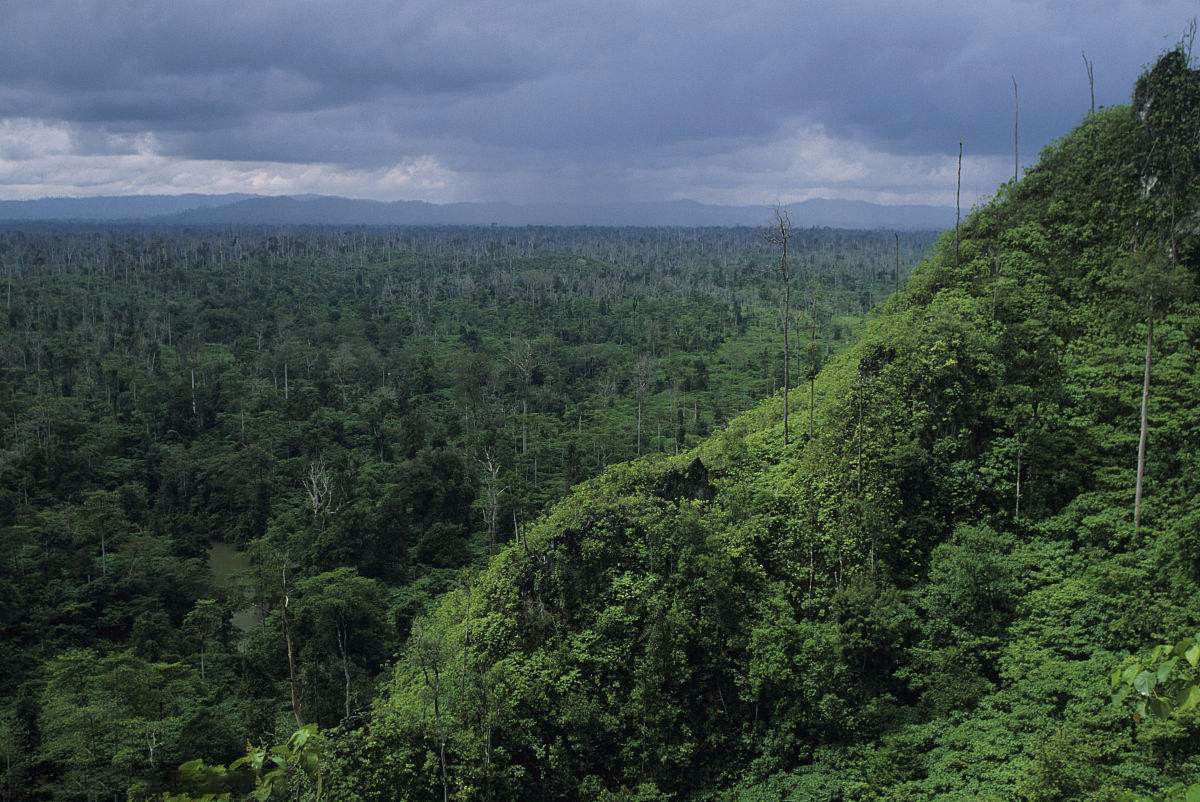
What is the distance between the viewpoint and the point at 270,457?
54.4 meters

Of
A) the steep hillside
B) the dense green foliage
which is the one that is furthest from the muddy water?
the steep hillside

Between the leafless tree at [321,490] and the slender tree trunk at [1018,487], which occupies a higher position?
the slender tree trunk at [1018,487]

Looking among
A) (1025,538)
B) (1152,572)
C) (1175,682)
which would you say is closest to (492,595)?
(1025,538)

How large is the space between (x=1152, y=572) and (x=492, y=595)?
15.6 metres

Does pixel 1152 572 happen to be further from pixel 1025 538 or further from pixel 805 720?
pixel 805 720

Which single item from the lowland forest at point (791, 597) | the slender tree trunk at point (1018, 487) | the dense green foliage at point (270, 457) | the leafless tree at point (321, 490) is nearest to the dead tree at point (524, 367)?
the dense green foliage at point (270, 457)

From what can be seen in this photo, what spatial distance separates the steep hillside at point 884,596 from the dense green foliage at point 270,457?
15.3 ft

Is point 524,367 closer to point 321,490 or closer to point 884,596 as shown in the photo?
point 321,490

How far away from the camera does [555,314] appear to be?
105875 millimetres

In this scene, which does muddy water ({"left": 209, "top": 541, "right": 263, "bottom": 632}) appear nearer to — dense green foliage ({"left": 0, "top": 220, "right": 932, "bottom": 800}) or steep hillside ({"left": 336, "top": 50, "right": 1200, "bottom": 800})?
dense green foliage ({"left": 0, "top": 220, "right": 932, "bottom": 800})

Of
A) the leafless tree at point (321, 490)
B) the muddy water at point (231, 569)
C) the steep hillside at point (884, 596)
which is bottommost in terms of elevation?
the muddy water at point (231, 569)

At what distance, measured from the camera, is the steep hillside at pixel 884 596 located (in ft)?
52.6

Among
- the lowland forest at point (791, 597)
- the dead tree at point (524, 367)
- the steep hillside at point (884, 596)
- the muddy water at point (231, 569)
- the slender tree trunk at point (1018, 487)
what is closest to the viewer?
the steep hillside at point (884, 596)

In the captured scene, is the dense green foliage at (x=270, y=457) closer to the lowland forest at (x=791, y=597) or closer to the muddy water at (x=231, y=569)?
the muddy water at (x=231, y=569)
